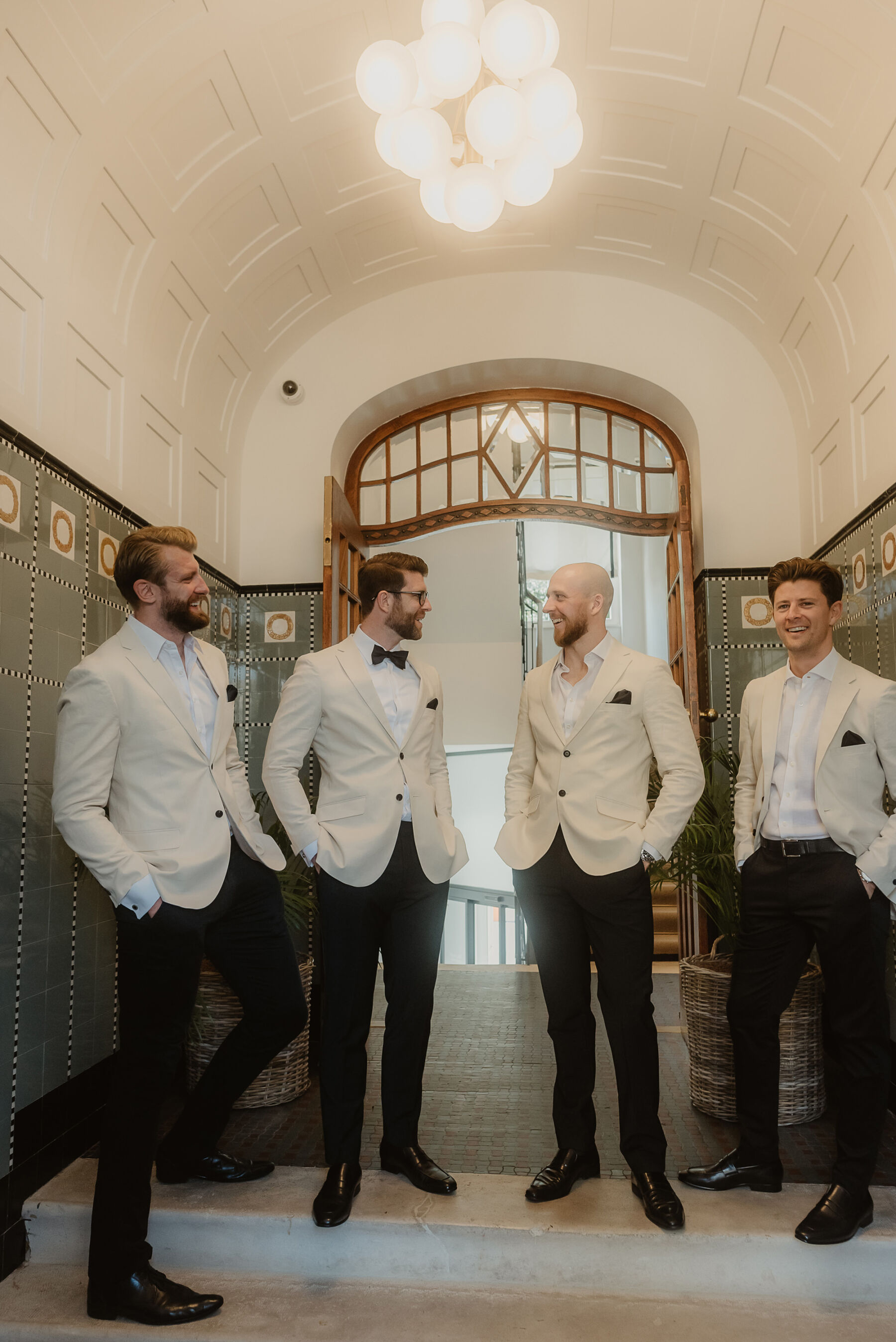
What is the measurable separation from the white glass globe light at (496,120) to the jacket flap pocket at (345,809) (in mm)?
2023

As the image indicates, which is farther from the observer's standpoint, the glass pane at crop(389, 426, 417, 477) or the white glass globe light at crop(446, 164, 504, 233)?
the glass pane at crop(389, 426, 417, 477)

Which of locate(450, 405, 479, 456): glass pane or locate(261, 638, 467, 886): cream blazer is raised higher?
locate(450, 405, 479, 456): glass pane

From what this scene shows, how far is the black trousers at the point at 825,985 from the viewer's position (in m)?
2.46

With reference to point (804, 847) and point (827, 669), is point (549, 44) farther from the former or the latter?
point (804, 847)

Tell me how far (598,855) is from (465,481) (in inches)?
128

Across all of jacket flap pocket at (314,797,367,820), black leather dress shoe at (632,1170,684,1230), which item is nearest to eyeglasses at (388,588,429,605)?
jacket flap pocket at (314,797,367,820)

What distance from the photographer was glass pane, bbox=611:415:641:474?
5352 millimetres

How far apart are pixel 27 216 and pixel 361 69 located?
1129 mm

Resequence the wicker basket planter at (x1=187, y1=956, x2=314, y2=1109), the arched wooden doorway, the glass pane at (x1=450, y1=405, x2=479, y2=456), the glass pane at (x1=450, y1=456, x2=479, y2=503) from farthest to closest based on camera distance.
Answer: the glass pane at (x1=450, y1=405, x2=479, y2=456)
the glass pane at (x1=450, y1=456, x2=479, y2=503)
the arched wooden doorway
the wicker basket planter at (x1=187, y1=956, x2=314, y2=1109)

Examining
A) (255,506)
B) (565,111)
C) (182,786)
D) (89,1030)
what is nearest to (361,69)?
(565,111)

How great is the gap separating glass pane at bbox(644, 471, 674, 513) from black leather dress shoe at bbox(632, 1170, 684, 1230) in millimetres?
3668

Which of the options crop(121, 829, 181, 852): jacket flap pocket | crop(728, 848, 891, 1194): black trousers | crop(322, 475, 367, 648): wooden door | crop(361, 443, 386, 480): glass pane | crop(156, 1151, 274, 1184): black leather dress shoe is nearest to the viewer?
crop(121, 829, 181, 852): jacket flap pocket

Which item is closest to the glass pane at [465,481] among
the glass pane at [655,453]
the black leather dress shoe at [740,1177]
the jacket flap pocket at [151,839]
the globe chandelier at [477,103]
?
the glass pane at [655,453]

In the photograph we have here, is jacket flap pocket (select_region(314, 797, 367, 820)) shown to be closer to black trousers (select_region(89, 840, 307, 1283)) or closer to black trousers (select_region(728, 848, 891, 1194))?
black trousers (select_region(89, 840, 307, 1283))
